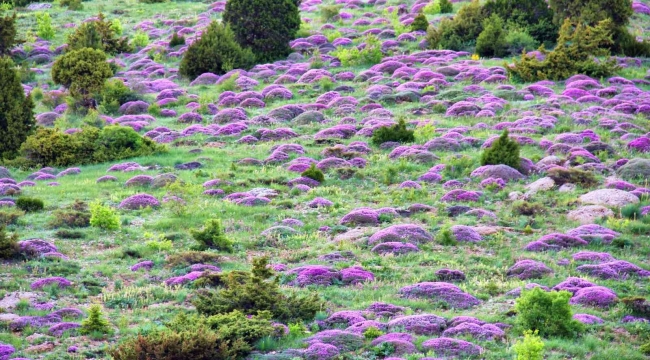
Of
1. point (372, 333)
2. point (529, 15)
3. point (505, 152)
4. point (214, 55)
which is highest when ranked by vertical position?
point (529, 15)

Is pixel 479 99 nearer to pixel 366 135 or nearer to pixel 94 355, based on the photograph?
pixel 366 135

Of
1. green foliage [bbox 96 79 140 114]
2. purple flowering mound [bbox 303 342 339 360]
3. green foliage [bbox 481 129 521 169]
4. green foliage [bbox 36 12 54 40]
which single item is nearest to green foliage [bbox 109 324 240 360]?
purple flowering mound [bbox 303 342 339 360]

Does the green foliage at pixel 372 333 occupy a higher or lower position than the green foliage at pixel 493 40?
lower

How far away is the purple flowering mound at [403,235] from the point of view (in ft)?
76.2

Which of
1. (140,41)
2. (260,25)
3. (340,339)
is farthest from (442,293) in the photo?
(140,41)

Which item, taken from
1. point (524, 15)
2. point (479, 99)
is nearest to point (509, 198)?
point (479, 99)

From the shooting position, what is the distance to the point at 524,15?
46656mm

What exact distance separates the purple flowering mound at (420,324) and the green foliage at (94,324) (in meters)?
5.63

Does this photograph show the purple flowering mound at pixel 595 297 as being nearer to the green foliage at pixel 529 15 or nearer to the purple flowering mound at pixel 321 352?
the purple flowering mound at pixel 321 352

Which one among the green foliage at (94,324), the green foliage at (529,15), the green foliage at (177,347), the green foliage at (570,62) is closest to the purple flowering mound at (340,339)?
the green foliage at (177,347)

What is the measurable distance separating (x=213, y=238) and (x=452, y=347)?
909 cm

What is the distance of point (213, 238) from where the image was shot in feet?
75.0

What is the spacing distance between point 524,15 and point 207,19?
20852 millimetres

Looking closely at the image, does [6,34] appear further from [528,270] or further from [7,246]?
[528,270]
